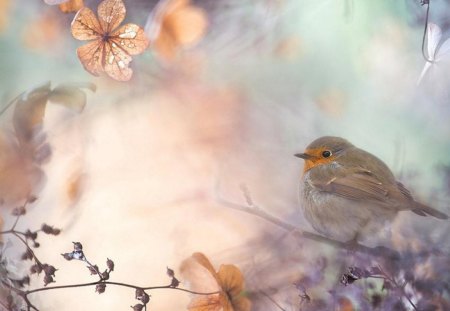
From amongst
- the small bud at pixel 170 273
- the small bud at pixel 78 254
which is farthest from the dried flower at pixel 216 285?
the small bud at pixel 78 254

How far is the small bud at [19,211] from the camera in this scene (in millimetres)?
669

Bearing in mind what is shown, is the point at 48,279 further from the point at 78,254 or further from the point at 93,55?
the point at 93,55

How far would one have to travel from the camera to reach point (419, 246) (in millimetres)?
587

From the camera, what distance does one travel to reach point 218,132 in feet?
2.09

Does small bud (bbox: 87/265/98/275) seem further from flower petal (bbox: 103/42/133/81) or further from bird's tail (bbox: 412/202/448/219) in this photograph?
bird's tail (bbox: 412/202/448/219)

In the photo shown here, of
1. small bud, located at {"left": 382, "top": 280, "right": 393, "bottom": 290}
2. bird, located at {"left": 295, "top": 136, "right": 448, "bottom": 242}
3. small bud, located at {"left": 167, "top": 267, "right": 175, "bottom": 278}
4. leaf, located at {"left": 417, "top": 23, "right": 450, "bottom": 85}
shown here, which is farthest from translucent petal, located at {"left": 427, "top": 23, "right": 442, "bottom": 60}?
small bud, located at {"left": 167, "top": 267, "right": 175, "bottom": 278}

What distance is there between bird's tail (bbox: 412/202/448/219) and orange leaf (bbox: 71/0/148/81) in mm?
342

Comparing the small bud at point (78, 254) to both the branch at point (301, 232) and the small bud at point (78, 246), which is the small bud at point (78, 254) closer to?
the small bud at point (78, 246)

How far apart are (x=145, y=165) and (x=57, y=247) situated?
0.45 ft

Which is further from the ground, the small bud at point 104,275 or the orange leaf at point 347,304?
the small bud at point 104,275

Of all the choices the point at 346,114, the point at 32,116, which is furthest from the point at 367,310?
the point at 32,116

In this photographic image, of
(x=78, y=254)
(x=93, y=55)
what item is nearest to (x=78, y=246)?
(x=78, y=254)

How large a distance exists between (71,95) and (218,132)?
7.0 inches

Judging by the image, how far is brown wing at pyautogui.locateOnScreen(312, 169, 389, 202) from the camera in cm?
60
